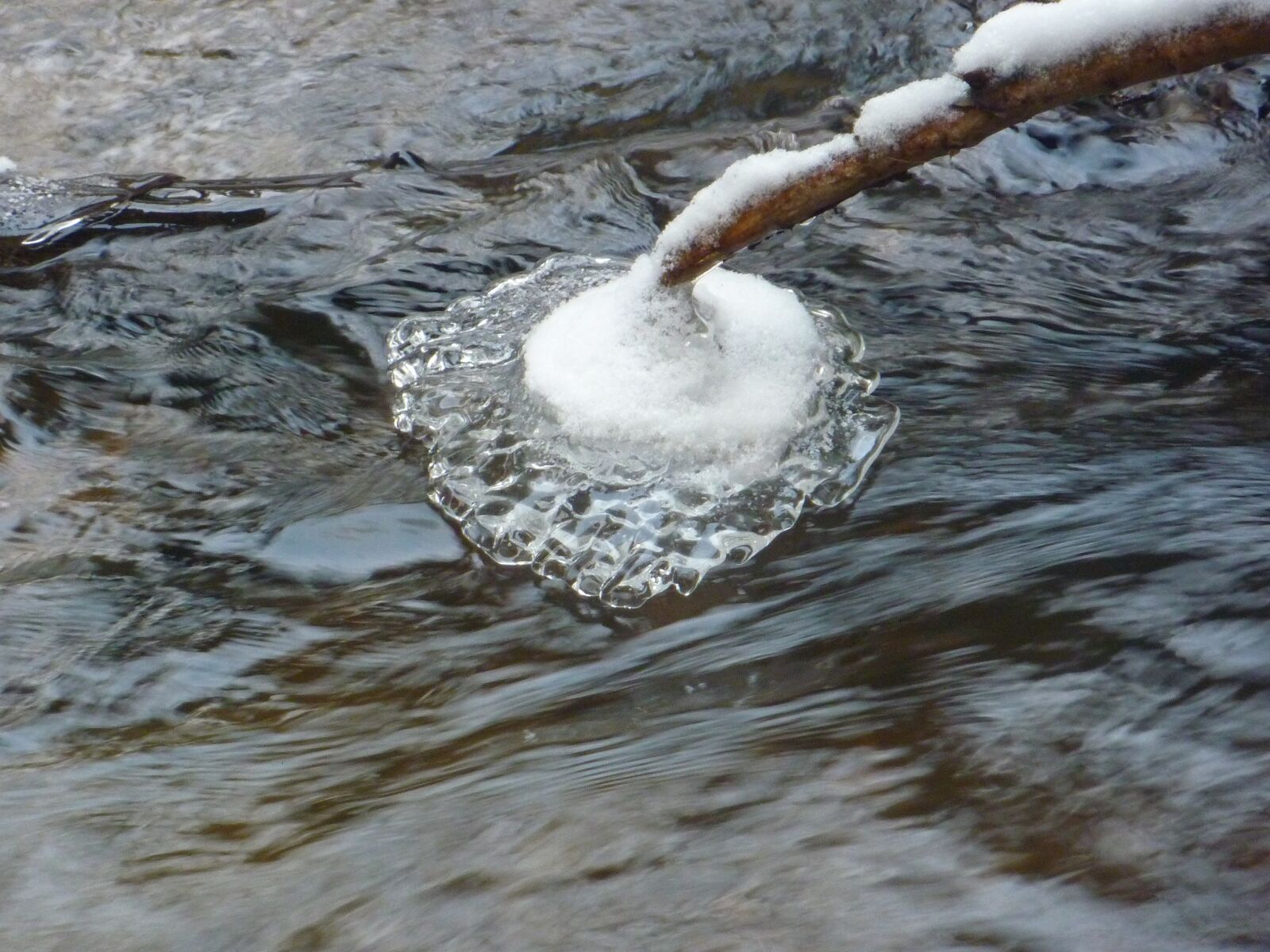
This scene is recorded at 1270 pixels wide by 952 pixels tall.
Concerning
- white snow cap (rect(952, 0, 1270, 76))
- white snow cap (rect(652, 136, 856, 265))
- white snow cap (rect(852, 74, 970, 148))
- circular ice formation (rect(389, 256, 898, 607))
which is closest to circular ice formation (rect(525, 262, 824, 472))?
circular ice formation (rect(389, 256, 898, 607))

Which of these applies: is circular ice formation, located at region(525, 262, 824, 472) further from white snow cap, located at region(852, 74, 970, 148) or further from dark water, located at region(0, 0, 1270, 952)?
white snow cap, located at region(852, 74, 970, 148)

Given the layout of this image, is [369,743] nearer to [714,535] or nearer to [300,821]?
[300,821]

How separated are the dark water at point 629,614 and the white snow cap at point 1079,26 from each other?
783mm

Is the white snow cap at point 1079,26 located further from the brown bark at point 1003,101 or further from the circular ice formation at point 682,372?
the circular ice formation at point 682,372

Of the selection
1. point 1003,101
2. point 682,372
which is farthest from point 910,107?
point 682,372

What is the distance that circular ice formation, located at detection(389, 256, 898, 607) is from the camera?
7.46 feet

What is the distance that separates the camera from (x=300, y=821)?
1663mm

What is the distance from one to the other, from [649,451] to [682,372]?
0.18 m

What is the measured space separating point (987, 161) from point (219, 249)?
2.24 metres

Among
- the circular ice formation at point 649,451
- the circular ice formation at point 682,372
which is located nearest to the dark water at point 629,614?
the circular ice formation at point 649,451

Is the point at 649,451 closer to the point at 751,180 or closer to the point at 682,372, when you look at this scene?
the point at 682,372

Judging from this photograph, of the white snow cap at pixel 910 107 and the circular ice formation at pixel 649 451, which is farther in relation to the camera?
the circular ice formation at pixel 649 451

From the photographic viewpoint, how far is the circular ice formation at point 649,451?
227 cm

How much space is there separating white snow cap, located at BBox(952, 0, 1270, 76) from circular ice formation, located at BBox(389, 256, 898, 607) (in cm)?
81
